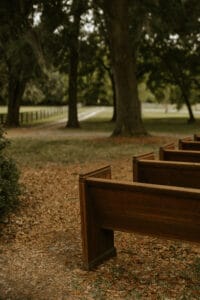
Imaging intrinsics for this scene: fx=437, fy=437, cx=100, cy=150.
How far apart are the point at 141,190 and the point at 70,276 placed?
1.14m

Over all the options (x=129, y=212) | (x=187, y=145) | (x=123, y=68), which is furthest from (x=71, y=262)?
(x=123, y=68)

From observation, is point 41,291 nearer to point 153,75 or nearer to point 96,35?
point 96,35

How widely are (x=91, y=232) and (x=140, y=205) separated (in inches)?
26.9

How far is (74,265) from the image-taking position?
15.0 ft

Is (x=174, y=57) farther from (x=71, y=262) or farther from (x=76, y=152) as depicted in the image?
(x=71, y=262)

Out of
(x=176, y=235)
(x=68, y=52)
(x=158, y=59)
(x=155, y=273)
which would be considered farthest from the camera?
(x=158, y=59)

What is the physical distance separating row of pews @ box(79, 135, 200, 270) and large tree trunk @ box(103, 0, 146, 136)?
13072mm

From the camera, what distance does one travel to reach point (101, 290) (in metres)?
3.95

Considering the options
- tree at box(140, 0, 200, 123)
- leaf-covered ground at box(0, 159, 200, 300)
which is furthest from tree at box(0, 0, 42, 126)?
leaf-covered ground at box(0, 159, 200, 300)

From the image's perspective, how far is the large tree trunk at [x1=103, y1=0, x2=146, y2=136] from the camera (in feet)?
57.8

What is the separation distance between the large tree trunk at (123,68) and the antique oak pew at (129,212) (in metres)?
13.6

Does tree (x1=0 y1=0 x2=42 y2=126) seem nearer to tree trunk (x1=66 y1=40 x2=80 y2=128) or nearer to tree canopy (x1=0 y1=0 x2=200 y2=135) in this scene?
tree canopy (x1=0 y1=0 x2=200 y2=135)

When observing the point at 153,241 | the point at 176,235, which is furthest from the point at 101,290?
the point at 153,241

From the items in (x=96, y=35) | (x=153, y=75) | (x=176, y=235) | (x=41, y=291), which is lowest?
(x=41, y=291)
